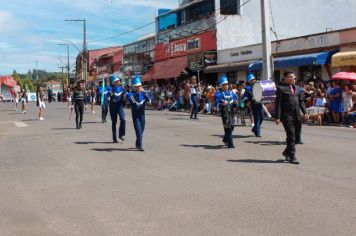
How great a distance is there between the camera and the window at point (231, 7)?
130 feet

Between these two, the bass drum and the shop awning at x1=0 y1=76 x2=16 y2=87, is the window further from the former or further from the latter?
the shop awning at x1=0 y1=76 x2=16 y2=87

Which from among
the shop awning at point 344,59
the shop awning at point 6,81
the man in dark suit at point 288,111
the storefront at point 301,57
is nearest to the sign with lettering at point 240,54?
the storefront at point 301,57

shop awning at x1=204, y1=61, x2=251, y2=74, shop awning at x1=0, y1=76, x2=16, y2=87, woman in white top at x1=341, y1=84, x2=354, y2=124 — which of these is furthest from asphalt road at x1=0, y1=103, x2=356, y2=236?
shop awning at x1=0, y1=76, x2=16, y2=87

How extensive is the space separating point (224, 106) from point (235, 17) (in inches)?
1117

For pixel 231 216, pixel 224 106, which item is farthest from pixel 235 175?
pixel 224 106

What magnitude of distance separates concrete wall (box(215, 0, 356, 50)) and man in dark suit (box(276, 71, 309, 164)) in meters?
28.8

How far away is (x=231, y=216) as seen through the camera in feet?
20.8

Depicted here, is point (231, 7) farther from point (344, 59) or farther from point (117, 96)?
point (117, 96)

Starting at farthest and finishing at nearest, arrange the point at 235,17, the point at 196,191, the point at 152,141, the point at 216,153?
the point at 235,17 < the point at 152,141 < the point at 216,153 < the point at 196,191

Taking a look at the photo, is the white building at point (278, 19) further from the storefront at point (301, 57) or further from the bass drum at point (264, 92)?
the bass drum at point (264, 92)

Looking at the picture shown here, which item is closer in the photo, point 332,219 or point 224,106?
point 332,219

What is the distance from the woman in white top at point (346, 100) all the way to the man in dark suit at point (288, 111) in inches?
346

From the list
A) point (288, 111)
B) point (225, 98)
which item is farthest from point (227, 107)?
point (288, 111)

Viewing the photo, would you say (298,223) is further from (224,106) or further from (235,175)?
(224,106)
